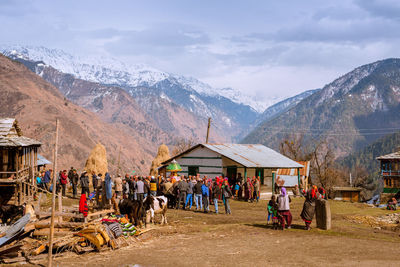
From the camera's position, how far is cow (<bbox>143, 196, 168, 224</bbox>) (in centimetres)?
2122

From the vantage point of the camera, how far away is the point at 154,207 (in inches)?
854

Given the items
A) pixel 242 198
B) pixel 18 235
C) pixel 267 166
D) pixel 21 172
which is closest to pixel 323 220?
pixel 18 235

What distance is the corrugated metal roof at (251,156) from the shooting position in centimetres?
3753

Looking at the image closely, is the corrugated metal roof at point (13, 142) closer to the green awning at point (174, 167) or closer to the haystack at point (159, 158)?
the green awning at point (174, 167)

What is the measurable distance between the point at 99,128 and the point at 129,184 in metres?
134

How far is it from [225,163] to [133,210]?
18928 mm

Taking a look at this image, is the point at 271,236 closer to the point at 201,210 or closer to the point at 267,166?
the point at 201,210

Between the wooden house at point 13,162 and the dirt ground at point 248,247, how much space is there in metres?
12.0

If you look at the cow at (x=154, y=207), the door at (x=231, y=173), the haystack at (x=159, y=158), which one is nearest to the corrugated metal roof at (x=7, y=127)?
the cow at (x=154, y=207)

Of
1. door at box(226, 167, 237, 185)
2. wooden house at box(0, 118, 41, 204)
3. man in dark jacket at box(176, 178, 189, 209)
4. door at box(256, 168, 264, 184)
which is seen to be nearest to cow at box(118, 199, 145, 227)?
man in dark jacket at box(176, 178, 189, 209)

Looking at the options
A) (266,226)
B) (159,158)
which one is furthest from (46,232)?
(159,158)

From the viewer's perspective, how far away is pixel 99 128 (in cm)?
15662

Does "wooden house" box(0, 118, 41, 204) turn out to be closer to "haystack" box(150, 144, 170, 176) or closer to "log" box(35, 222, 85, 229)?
"log" box(35, 222, 85, 229)

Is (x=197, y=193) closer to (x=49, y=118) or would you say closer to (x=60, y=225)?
(x=60, y=225)
